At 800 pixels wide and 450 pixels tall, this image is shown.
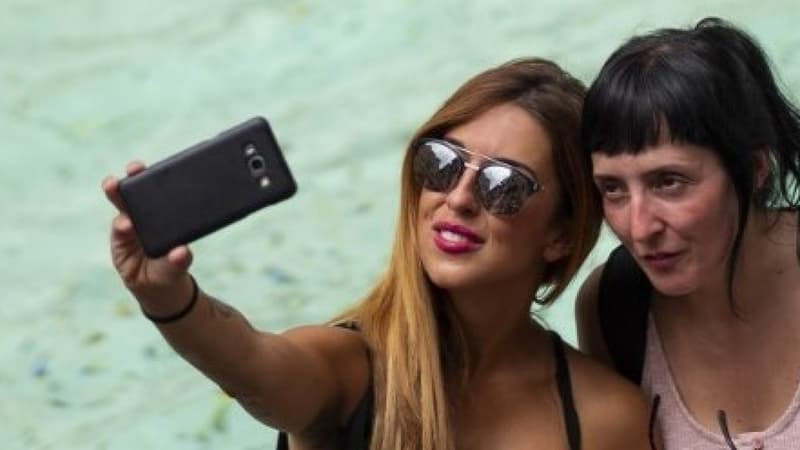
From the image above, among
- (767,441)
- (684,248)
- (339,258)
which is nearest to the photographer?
(684,248)

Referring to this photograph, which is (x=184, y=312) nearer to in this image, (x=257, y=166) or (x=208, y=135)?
(x=257, y=166)

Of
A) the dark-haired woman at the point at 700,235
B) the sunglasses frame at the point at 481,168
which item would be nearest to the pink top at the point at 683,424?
the dark-haired woman at the point at 700,235

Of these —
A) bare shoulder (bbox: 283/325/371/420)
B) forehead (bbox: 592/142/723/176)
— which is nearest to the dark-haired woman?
forehead (bbox: 592/142/723/176)

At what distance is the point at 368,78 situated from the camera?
532 cm

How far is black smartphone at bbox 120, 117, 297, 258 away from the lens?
1.69m

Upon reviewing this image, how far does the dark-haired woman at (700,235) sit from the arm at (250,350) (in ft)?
1.50

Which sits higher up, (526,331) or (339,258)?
(526,331)

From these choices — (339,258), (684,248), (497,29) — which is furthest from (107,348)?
(684,248)

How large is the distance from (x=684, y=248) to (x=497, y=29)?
3.45m

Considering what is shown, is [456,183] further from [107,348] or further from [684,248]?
[107,348]

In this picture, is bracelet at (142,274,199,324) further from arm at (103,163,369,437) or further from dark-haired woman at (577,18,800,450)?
dark-haired woman at (577,18,800,450)

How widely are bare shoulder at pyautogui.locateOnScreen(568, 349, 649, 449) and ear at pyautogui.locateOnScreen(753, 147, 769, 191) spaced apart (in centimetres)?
38

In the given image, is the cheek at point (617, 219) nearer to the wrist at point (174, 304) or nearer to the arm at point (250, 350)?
the arm at point (250, 350)

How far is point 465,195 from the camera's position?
2.07m
